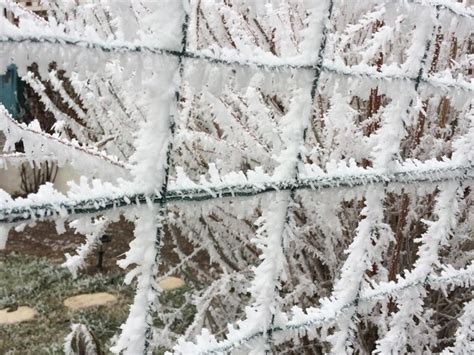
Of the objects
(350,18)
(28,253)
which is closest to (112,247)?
(28,253)

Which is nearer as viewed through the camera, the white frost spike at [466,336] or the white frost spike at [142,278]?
the white frost spike at [142,278]

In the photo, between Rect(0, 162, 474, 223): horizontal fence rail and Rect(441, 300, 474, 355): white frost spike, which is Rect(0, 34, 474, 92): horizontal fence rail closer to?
Rect(0, 162, 474, 223): horizontal fence rail

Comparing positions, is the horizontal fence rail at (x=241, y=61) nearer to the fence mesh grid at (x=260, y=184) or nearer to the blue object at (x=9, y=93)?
the fence mesh grid at (x=260, y=184)

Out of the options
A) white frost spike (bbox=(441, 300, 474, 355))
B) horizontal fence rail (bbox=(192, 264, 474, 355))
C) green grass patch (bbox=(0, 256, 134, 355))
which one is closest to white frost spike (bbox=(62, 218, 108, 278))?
horizontal fence rail (bbox=(192, 264, 474, 355))

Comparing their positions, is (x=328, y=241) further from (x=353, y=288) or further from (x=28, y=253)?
(x=28, y=253)

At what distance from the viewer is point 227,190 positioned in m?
0.90

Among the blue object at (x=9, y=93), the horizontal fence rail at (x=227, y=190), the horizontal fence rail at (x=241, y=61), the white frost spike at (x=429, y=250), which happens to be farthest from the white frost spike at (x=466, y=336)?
the blue object at (x=9, y=93)

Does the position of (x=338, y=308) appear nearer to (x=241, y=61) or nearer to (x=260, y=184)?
(x=260, y=184)

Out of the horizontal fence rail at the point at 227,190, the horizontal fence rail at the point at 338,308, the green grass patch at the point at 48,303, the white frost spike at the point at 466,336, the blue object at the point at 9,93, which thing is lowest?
the green grass patch at the point at 48,303

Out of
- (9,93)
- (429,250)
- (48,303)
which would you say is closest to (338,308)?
(429,250)

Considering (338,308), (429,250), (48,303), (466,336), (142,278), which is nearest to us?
(142,278)

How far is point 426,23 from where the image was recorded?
3.59ft

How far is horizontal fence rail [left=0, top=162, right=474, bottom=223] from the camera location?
72cm

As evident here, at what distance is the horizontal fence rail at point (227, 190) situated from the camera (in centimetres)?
72
